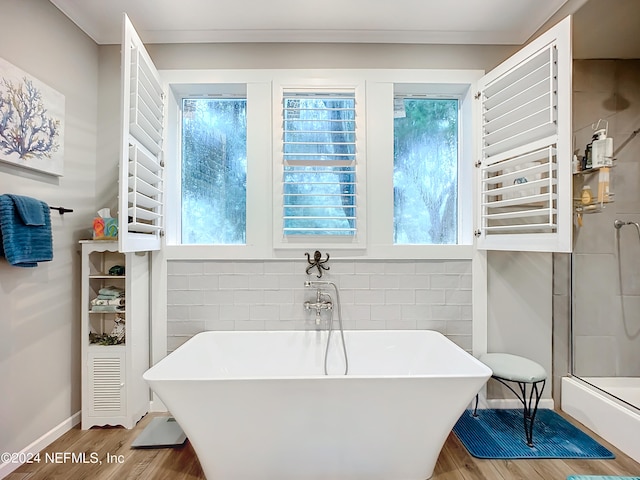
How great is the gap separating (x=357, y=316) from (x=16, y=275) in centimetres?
208

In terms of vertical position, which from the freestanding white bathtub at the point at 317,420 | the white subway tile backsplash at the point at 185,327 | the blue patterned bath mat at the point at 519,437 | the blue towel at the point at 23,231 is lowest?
the blue patterned bath mat at the point at 519,437

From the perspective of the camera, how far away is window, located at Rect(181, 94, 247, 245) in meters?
2.66

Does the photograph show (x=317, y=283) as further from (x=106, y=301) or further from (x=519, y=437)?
(x=519, y=437)

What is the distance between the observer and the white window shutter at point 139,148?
184 cm

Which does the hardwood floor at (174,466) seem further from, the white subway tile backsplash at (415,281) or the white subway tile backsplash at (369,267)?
the white subway tile backsplash at (369,267)

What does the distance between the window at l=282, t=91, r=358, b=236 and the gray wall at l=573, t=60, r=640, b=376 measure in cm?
168

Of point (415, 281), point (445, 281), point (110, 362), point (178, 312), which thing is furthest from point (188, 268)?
point (445, 281)

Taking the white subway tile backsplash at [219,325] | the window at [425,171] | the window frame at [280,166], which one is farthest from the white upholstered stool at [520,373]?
the white subway tile backsplash at [219,325]

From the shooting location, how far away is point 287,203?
2523mm

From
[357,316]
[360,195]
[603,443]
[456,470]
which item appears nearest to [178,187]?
[360,195]

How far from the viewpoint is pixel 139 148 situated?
→ 2.07 metres

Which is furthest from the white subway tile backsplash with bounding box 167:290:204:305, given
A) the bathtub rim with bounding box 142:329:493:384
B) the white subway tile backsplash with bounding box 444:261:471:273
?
the white subway tile backsplash with bounding box 444:261:471:273

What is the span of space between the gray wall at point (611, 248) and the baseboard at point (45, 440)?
353cm

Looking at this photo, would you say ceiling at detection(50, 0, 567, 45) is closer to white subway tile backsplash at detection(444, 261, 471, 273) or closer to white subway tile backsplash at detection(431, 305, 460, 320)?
white subway tile backsplash at detection(444, 261, 471, 273)
